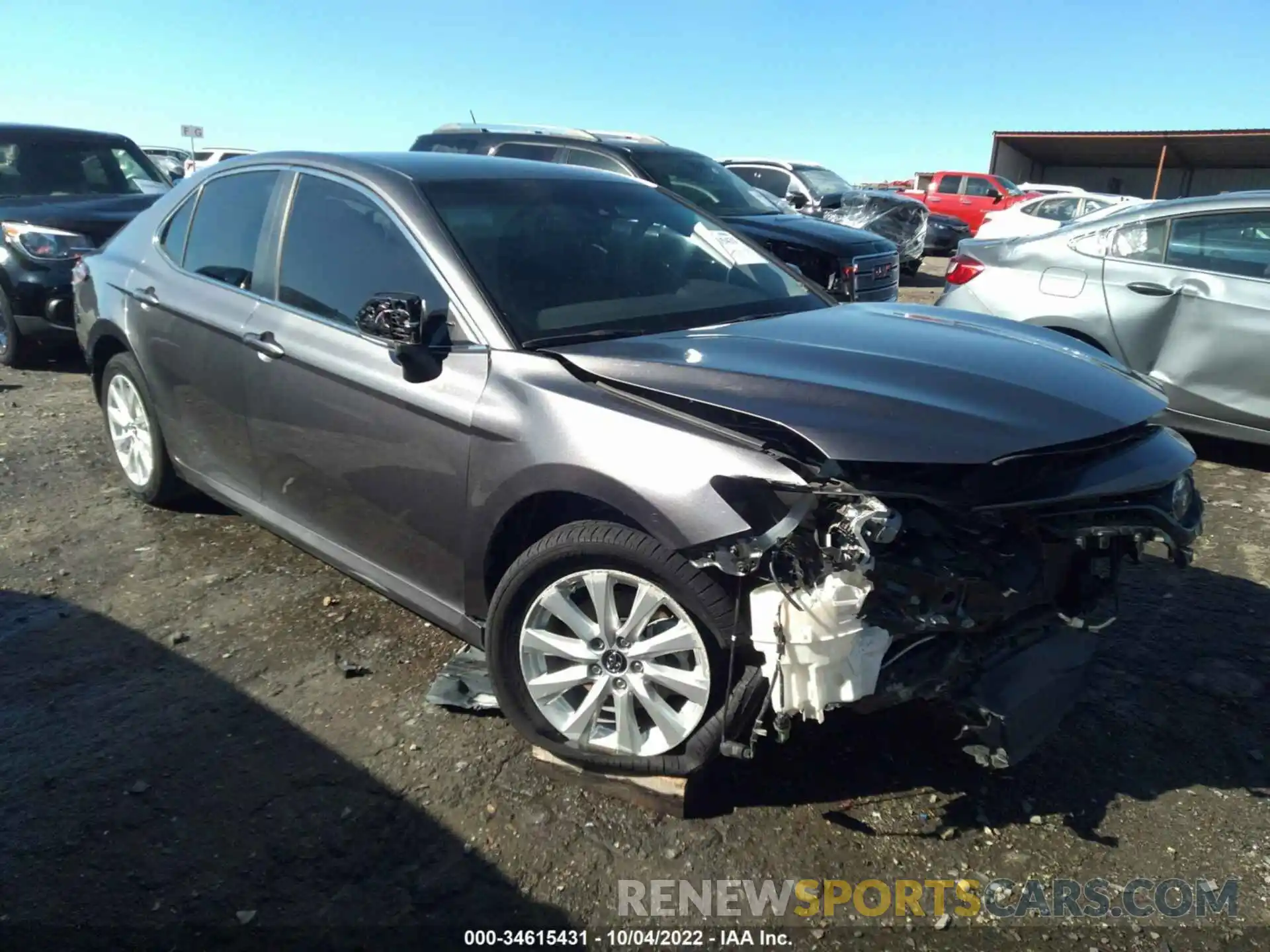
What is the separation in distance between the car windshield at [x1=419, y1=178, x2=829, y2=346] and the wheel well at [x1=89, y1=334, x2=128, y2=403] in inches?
87.3

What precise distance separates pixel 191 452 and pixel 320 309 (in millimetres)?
1259

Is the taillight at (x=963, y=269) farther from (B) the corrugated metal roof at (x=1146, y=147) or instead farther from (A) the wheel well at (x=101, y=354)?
(B) the corrugated metal roof at (x=1146, y=147)

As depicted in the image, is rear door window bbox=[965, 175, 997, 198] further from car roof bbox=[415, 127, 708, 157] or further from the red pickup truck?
car roof bbox=[415, 127, 708, 157]

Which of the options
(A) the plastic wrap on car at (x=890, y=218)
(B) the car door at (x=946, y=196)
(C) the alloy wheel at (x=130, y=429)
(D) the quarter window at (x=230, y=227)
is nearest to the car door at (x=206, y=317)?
(D) the quarter window at (x=230, y=227)

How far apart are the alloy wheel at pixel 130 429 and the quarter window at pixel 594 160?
5594 millimetres

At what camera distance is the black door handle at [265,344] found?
3451 millimetres

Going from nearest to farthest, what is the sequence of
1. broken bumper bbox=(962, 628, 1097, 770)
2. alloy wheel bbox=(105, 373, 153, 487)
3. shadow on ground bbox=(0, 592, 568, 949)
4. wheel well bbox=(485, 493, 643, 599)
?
Answer: shadow on ground bbox=(0, 592, 568, 949) → broken bumper bbox=(962, 628, 1097, 770) → wheel well bbox=(485, 493, 643, 599) → alloy wheel bbox=(105, 373, 153, 487)

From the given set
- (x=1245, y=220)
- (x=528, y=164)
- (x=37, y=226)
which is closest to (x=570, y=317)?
(x=528, y=164)

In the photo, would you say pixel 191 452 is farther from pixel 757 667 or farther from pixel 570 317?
pixel 757 667

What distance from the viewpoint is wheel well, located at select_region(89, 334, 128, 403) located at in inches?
181

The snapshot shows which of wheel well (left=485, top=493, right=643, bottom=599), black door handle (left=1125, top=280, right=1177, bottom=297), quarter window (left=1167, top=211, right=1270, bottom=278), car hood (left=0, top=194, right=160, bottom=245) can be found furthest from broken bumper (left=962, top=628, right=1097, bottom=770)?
car hood (left=0, top=194, right=160, bottom=245)

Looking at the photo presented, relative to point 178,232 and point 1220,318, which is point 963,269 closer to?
point 1220,318

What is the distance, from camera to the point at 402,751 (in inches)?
115

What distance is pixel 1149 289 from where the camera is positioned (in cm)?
555
